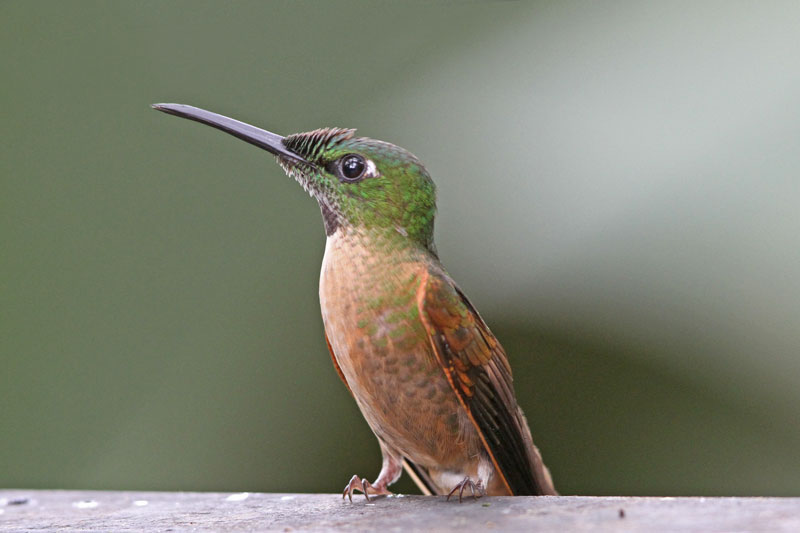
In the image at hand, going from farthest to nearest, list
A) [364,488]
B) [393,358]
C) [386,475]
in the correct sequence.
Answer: [386,475] → [364,488] → [393,358]

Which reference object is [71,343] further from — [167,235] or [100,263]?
[167,235]

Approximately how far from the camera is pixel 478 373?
3.00 metres

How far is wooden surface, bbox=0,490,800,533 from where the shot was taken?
218 cm

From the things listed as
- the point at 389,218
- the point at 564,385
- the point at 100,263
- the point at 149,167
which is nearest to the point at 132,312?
the point at 100,263

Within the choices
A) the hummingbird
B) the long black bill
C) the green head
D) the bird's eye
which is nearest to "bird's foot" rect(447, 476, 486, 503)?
the hummingbird

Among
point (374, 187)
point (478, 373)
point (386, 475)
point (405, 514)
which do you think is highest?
point (374, 187)

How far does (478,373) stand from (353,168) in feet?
2.66

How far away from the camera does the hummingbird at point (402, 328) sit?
294cm

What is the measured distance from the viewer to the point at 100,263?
5531 millimetres

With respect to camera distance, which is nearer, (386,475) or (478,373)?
(478,373)


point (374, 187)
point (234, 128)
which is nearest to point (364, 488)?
point (374, 187)

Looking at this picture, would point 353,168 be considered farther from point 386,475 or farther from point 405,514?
point 405,514

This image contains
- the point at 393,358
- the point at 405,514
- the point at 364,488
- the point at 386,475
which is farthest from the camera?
the point at 386,475

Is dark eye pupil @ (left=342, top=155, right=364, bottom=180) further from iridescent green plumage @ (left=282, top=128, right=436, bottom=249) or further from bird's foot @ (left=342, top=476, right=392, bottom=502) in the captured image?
bird's foot @ (left=342, top=476, right=392, bottom=502)
